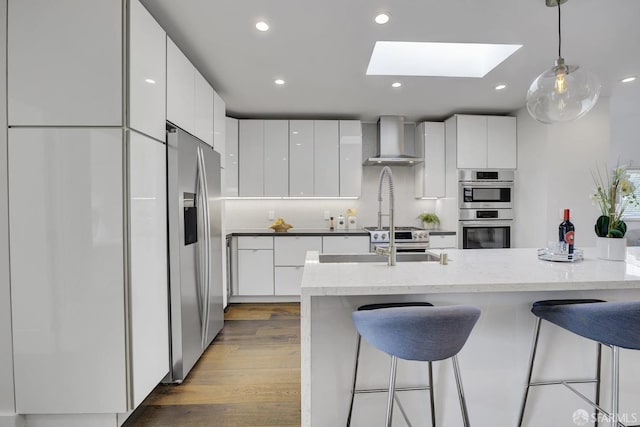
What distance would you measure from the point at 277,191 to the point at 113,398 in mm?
2748

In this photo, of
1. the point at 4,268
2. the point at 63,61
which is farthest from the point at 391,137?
the point at 4,268

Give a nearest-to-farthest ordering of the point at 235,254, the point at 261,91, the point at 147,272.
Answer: the point at 147,272
the point at 261,91
the point at 235,254

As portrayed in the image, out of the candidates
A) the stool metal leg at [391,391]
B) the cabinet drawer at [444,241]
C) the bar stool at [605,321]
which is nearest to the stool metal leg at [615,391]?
the bar stool at [605,321]

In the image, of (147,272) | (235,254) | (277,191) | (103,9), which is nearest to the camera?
(103,9)

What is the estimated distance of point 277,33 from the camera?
212 centimetres

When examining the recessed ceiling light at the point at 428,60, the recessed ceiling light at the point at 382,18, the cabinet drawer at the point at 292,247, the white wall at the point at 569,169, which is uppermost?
the recessed ceiling light at the point at 428,60

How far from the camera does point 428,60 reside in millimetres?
2793

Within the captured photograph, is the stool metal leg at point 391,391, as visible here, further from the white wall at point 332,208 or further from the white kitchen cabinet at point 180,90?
the white wall at point 332,208

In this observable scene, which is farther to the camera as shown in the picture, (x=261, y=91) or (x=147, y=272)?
(x=261, y=91)

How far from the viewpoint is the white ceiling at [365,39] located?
185 cm

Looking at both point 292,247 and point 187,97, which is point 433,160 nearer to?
point 292,247

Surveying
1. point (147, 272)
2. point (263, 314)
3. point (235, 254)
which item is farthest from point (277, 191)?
point (147, 272)

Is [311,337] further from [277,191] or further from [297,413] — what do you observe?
[277,191]

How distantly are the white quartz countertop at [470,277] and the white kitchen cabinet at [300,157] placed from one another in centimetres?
230
